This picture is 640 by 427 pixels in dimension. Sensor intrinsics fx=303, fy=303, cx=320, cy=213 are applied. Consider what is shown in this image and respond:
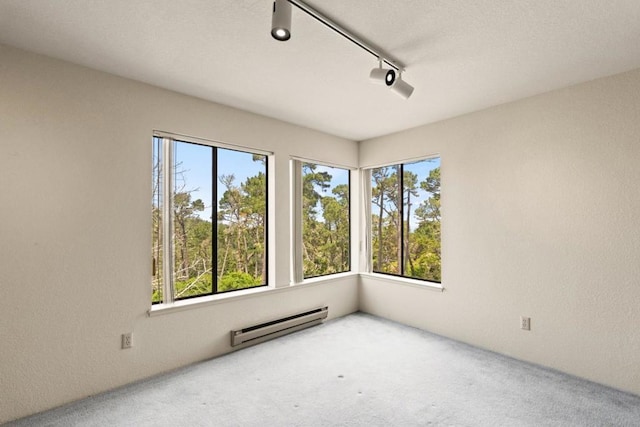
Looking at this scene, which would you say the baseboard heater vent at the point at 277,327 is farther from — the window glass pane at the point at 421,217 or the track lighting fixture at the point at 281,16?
the track lighting fixture at the point at 281,16

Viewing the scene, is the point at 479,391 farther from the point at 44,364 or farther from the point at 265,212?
the point at 44,364

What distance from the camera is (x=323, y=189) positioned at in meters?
4.79

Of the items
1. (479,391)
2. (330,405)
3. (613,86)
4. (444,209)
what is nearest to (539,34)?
(613,86)

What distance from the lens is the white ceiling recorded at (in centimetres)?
170

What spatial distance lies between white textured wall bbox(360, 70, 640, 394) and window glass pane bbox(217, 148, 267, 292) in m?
2.09

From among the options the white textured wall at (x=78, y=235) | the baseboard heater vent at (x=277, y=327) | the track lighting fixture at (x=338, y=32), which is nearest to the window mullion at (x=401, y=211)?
the baseboard heater vent at (x=277, y=327)

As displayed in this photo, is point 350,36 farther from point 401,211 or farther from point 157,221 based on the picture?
point 401,211

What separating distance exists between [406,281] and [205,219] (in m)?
2.56

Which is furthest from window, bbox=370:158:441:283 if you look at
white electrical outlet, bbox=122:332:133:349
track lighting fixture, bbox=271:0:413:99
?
white electrical outlet, bbox=122:332:133:349

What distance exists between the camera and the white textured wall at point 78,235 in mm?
2062

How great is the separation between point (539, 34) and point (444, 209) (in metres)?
1.96

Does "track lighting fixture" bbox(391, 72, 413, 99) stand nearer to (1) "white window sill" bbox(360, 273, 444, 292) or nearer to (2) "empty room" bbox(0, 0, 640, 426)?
(2) "empty room" bbox(0, 0, 640, 426)

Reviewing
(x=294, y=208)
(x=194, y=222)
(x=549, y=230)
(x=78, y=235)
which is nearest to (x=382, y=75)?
(x=294, y=208)

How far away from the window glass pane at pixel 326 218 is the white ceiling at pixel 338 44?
1.84 meters
